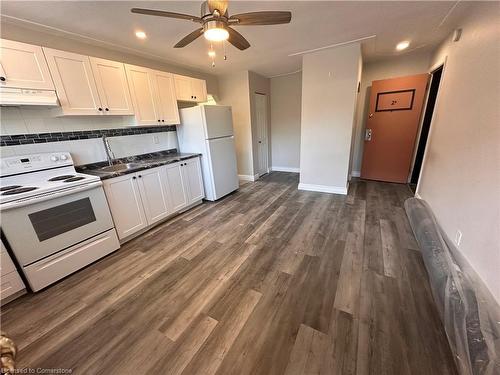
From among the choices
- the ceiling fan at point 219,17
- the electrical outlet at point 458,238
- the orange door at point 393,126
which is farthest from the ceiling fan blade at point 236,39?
the orange door at point 393,126

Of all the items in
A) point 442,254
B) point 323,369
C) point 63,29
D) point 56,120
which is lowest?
point 323,369

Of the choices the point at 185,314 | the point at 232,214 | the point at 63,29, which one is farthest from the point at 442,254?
the point at 63,29

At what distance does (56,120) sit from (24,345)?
2182mm

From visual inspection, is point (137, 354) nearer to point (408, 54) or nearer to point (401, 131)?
point (401, 131)

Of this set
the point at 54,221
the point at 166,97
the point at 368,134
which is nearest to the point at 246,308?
the point at 54,221

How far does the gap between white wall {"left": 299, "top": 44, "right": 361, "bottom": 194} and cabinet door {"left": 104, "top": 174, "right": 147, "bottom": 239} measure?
116 inches

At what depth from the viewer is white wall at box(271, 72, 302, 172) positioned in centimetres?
482

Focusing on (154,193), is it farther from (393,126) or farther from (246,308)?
(393,126)

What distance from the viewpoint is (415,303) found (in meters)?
1.52

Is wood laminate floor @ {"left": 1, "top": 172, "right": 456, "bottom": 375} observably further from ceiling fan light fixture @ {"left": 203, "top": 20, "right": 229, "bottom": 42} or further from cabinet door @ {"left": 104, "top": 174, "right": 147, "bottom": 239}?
ceiling fan light fixture @ {"left": 203, "top": 20, "right": 229, "bottom": 42}

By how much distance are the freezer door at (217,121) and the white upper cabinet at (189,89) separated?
0.52 m

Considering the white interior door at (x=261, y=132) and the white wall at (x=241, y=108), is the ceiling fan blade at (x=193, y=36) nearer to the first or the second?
the white wall at (x=241, y=108)

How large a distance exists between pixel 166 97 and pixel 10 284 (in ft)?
9.02

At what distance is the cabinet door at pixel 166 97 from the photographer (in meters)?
2.97
